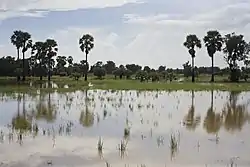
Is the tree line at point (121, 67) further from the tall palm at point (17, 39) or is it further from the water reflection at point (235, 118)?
the water reflection at point (235, 118)

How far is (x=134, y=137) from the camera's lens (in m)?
14.5

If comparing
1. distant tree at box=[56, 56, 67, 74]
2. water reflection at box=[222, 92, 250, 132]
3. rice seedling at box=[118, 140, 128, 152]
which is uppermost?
distant tree at box=[56, 56, 67, 74]

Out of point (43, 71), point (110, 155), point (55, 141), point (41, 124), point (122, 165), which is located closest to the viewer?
point (122, 165)

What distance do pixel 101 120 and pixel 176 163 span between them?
920 cm

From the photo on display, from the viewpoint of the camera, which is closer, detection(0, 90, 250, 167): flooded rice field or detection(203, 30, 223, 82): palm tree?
detection(0, 90, 250, 167): flooded rice field

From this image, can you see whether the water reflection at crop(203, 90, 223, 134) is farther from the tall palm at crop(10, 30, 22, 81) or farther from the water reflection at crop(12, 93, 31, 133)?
the tall palm at crop(10, 30, 22, 81)

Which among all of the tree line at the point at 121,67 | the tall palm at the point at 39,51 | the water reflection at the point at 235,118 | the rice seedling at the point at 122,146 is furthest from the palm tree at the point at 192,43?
the rice seedling at the point at 122,146

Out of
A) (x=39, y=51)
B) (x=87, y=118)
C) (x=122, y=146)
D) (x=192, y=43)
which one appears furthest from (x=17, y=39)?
(x=122, y=146)

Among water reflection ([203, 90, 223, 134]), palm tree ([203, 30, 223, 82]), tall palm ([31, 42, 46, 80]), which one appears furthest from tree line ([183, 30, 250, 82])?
water reflection ([203, 90, 223, 134])

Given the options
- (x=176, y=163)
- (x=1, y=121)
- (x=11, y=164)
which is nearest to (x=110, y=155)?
(x=176, y=163)

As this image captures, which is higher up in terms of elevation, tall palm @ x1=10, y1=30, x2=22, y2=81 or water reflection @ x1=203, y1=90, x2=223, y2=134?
tall palm @ x1=10, y1=30, x2=22, y2=81

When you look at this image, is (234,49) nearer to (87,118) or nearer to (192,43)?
(192,43)

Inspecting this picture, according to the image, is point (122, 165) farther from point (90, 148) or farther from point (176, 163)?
point (90, 148)

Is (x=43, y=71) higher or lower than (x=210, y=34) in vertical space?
lower
